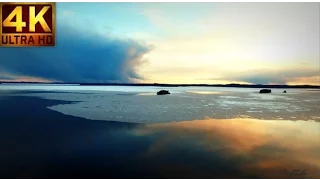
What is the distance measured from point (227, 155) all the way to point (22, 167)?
6.72m

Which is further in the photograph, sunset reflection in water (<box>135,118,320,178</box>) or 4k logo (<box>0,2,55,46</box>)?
sunset reflection in water (<box>135,118,320,178</box>)

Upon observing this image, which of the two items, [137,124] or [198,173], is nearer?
[198,173]

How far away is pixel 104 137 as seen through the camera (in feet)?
42.8

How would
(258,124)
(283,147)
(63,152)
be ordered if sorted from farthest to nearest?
(258,124) < (283,147) < (63,152)

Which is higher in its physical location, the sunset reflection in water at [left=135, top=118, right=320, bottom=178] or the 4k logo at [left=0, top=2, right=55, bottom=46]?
the 4k logo at [left=0, top=2, right=55, bottom=46]

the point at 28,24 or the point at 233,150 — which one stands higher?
the point at 28,24

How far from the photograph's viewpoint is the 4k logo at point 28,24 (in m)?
7.54

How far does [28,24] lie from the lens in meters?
7.63

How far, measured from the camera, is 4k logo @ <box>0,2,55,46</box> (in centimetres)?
754

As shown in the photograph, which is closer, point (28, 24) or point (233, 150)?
point (28, 24)

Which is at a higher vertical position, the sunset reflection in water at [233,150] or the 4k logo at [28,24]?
the 4k logo at [28,24]

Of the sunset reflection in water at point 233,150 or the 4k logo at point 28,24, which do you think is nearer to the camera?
the 4k logo at point 28,24

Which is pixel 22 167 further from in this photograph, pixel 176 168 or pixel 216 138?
pixel 216 138

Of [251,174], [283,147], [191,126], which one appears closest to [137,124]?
[191,126]
